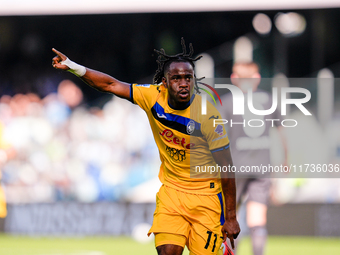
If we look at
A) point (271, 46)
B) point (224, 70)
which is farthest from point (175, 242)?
point (271, 46)

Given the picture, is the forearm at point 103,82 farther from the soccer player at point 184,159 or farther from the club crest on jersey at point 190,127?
the club crest on jersey at point 190,127

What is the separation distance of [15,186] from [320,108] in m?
5.67

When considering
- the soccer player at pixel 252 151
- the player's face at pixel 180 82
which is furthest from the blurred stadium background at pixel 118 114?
the player's face at pixel 180 82

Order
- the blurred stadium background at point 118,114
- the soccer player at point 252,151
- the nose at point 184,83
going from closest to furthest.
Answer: the nose at point 184,83
the soccer player at point 252,151
the blurred stadium background at point 118,114

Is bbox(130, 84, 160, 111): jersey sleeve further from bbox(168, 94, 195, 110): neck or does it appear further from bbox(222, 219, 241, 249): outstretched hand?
bbox(222, 219, 241, 249): outstretched hand

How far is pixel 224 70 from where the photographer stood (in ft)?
29.9

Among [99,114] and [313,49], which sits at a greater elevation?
[313,49]

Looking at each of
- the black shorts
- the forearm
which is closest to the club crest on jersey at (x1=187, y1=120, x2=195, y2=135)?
the forearm

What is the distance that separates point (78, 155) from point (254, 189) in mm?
4110

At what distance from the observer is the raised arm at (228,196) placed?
393 cm

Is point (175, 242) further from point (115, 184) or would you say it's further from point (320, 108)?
point (320, 108)

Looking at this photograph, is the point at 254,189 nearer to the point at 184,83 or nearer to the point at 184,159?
the point at 184,159

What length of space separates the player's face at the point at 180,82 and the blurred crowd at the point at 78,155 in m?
5.00

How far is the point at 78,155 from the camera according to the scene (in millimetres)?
8953
